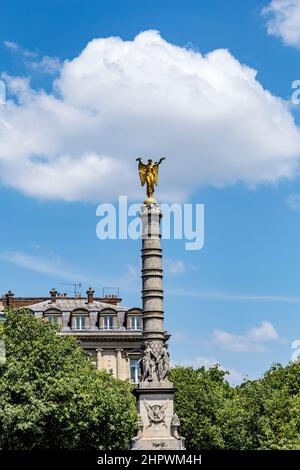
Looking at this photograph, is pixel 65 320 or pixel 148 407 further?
pixel 65 320

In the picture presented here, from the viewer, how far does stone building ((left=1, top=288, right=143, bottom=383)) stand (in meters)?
82.7

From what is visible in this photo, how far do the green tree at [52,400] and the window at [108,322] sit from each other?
26465mm

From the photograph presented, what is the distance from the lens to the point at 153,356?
53.2 metres

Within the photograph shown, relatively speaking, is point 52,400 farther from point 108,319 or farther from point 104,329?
point 108,319

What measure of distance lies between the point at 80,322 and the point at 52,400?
32.2m

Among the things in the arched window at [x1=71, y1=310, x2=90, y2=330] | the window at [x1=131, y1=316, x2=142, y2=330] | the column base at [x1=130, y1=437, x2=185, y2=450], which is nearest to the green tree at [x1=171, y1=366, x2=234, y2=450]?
the window at [x1=131, y1=316, x2=142, y2=330]

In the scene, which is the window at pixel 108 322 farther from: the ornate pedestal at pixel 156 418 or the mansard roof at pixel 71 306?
the ornate pedestal at pixel 156 418

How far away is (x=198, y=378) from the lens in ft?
248

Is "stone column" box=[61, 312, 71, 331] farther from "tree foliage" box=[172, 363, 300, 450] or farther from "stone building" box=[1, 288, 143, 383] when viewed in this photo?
"tree foliage" box=[172, 363, 300, 450]

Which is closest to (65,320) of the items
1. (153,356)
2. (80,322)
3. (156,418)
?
(80,322)

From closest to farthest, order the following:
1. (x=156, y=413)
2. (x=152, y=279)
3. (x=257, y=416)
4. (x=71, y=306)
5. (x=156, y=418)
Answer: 1. (x=156, y=418)
2. (x=156, y=413)
3. (x=152, y=279)
4. (x=257, y=416)
5. (x=71, y=306)

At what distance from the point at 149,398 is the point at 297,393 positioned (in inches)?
1193
